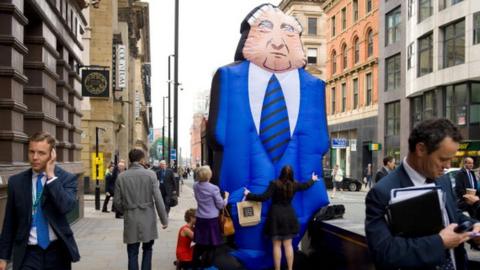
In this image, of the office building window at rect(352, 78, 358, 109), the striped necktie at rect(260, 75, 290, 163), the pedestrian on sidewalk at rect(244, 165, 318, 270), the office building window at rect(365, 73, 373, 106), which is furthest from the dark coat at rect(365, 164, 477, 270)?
the office building window at rect(352, 78, 358, 109)

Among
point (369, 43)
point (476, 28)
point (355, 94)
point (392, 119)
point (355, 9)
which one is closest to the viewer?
point (476, 28)

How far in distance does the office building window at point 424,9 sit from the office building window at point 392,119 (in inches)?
251

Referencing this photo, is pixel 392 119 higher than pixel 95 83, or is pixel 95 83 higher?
pixel 95 83

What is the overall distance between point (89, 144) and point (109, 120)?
1539 millimetres

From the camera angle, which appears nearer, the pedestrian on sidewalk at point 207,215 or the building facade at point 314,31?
the pedestrian on sidewalk at point 207,215

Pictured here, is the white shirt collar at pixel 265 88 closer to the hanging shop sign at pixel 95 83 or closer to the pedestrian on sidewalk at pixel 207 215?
the pedestrian on sidewalk at pixel 207 215

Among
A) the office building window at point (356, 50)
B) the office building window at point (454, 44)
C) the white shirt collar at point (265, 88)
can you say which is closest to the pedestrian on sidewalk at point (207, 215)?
the white shirt collar at point (265, 88)

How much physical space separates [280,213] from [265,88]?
5.45 ft

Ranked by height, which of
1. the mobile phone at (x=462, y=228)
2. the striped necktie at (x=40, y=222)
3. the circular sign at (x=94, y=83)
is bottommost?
the striped necktie at (x=40, y=222)

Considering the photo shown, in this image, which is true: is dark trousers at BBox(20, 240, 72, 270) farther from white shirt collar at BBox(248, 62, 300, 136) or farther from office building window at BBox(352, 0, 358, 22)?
office building window at BBox(352, 0, 358, 22)

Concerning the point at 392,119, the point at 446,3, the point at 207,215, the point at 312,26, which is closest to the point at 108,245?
the point at 207,215

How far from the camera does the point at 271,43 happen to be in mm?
7520

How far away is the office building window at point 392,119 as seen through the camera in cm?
3688

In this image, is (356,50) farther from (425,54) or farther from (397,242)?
(397,242)
